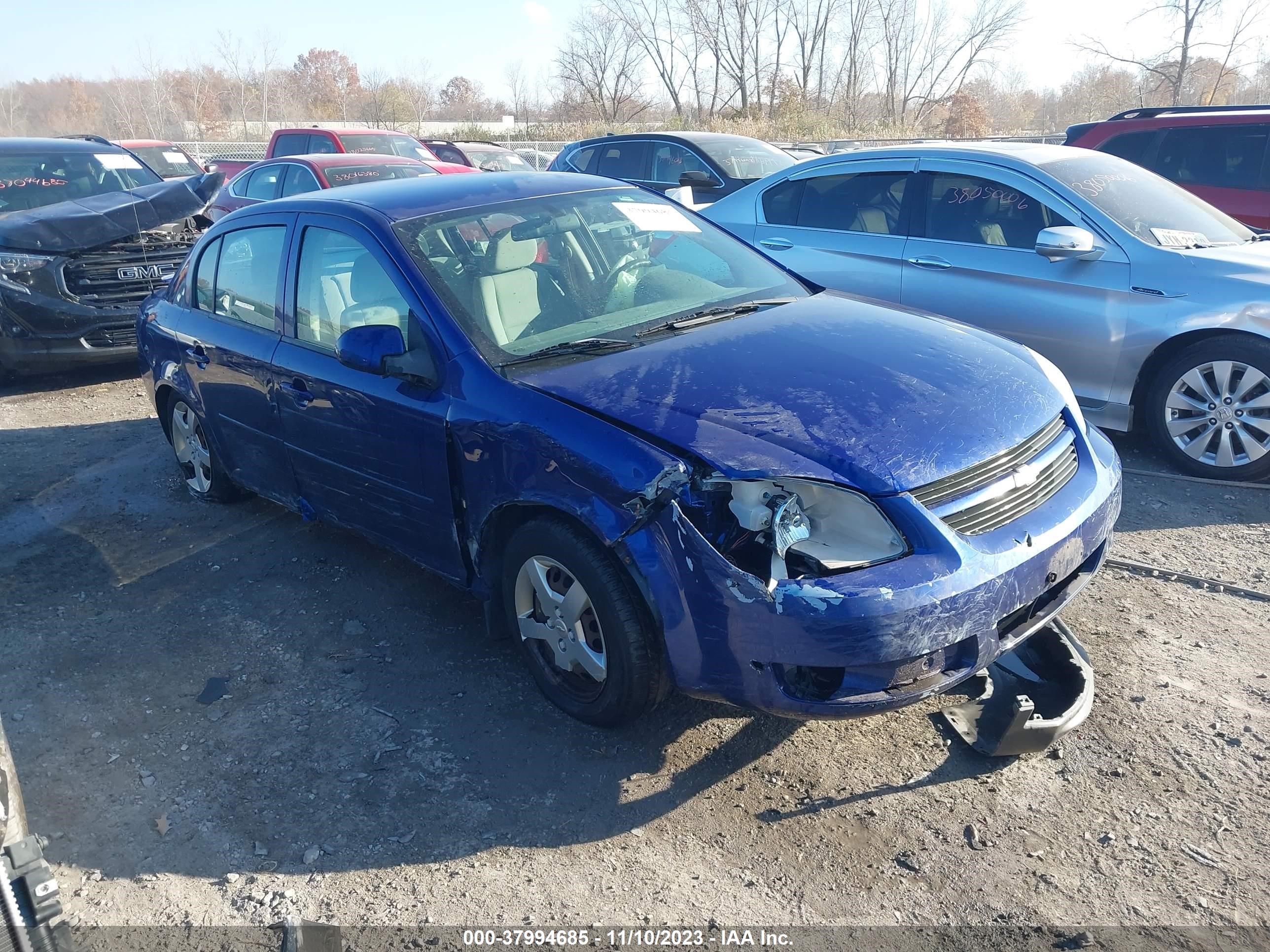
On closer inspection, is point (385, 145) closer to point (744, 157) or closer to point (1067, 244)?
point (744, 157)

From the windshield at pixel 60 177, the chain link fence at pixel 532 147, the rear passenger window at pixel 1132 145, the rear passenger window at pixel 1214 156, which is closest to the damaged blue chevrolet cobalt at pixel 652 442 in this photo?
the windshield at pixel 60 177

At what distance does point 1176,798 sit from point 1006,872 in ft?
2.08

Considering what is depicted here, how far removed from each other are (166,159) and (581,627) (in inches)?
673

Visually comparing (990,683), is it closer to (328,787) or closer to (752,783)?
(752,783)

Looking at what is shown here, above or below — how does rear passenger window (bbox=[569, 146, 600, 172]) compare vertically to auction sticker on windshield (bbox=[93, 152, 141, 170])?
below

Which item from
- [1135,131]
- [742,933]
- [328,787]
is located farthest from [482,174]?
[1135,131]

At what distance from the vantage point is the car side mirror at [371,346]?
11.1 feet

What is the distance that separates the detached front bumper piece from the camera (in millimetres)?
2904

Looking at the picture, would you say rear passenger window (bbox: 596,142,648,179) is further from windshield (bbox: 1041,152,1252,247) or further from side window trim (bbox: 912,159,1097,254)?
windshield (bbox: 1041,152,1252,247)

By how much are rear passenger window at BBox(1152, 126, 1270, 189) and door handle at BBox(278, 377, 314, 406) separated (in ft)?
26.2

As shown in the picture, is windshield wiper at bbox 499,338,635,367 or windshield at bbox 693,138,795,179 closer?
windshield wiper at bbox 499,338,635,367

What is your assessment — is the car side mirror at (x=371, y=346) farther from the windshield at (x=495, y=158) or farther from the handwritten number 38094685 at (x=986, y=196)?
the windshield at (x=495, y=158)

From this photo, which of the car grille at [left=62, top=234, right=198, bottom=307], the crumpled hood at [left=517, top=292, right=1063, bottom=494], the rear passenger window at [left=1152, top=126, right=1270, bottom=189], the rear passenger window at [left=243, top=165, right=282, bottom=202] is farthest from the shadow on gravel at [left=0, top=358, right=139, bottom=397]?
the rear passenger window at [left=1152, top=126, right=1270, bottom=189]

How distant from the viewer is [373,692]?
355cm
